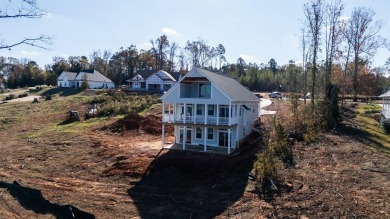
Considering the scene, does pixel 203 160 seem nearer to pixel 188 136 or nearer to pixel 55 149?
pixel 188 136

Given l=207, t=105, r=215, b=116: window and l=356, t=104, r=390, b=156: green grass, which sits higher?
l=207, t=105, r=215, b=116: window

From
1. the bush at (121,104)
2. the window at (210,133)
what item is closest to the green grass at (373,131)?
the window at (210,133)

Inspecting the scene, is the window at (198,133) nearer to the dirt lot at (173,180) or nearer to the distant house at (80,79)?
the dirt lot at (173,180)

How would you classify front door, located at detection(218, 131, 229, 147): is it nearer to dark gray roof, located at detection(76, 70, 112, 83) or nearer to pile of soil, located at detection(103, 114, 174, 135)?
pile of soil, located at detection(103, 114, 174, 135)

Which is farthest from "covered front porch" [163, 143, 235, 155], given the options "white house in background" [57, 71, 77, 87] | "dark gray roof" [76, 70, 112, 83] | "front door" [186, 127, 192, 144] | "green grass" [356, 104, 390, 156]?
"white house in background" [57, 71, 77, 87]

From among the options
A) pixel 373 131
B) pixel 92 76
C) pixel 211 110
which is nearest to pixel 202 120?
pixel 211 110

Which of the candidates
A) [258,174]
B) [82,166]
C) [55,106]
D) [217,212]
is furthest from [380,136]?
[55,106]

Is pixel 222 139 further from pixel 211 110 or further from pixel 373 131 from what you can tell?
pixel 373 131
